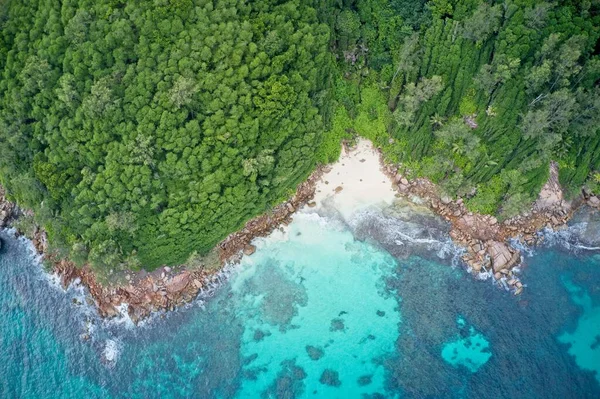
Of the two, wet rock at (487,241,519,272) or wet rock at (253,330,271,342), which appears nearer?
wet rock at (253,330,271,342)

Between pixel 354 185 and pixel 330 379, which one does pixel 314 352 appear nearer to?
pixel 330 379

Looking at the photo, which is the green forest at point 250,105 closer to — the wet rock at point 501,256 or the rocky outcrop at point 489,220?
the rocky outcrop at point 489,220

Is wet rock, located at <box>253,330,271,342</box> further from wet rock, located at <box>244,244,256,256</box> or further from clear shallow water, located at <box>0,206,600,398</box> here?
wet rock, located at <box>244,244,256,256</box>

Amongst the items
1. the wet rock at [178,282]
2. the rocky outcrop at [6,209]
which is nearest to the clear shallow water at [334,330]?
the wet rock at [178,282]

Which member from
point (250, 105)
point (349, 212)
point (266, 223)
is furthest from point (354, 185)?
point (250, 105)

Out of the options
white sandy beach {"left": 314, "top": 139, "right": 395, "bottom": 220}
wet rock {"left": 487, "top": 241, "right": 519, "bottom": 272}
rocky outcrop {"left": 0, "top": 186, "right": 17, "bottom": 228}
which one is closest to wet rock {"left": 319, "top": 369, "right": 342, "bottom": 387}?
white sandy beach {"left": 314, "top": 139, "right": 395, "bottom": 220}

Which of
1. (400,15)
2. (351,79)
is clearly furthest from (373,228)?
(400,15)

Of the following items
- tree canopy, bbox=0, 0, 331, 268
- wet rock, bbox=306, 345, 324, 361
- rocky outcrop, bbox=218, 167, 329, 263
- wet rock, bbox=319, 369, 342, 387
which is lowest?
wet rock, bbox=319, 369, 342, 387
